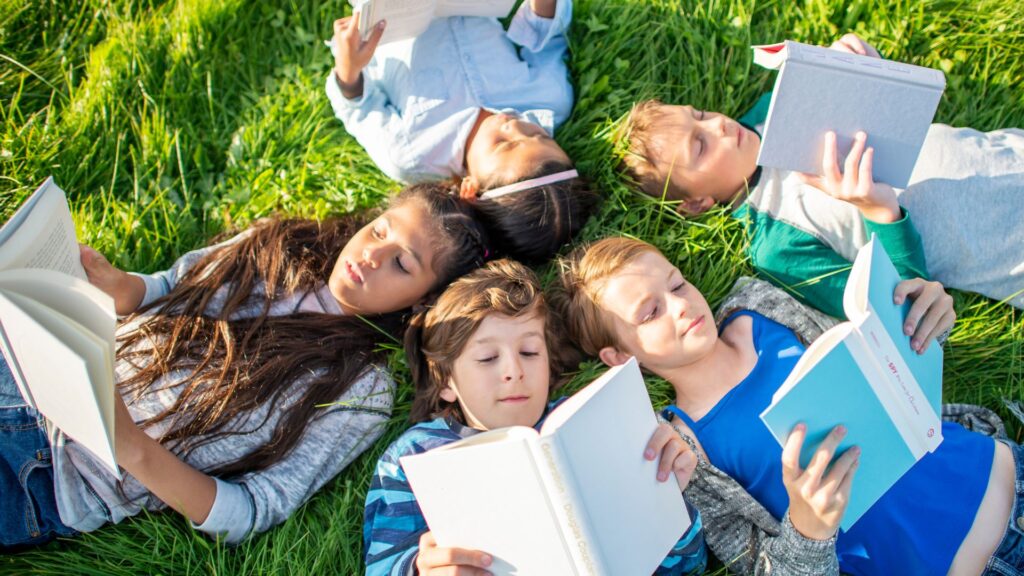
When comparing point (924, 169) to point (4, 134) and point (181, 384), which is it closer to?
point (181, 384)

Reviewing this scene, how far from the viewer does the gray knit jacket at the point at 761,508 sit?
238cm

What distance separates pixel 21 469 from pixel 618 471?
2.01m

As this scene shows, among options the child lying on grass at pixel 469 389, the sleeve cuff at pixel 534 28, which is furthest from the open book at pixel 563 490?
the sleeve cuff at pixel 534 28

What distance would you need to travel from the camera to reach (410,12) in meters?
3.15

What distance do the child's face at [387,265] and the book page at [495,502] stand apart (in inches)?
36.9

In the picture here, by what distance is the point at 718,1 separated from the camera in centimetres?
346

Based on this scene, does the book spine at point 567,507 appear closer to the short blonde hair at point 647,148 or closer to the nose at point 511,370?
the nose at point 511,370

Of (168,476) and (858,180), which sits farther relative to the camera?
(858,180)

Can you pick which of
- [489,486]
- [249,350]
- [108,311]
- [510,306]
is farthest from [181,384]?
[489,486]

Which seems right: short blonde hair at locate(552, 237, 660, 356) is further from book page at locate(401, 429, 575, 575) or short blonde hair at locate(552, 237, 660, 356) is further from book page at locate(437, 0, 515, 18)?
book page at locate(437, 0, 515, 18)

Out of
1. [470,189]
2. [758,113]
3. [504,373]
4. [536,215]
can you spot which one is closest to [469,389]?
[504,373]

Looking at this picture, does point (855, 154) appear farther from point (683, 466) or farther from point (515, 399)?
point (515, 399)

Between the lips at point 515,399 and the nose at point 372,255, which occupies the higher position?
the nose at point 372,255

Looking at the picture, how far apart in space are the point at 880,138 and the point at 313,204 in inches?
88.9
